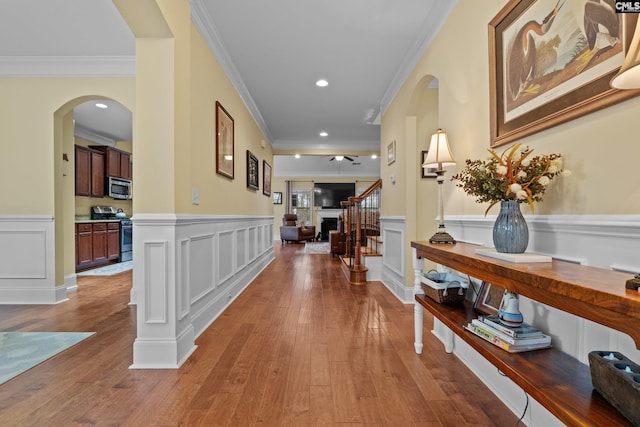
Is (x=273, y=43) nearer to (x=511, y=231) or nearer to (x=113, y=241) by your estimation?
(x=511, y=231)

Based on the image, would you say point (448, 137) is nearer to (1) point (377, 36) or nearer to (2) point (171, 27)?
(1) point (377, 36)

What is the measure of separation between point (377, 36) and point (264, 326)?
115 inches

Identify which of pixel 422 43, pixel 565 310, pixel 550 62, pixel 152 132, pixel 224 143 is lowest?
pixel 565 310

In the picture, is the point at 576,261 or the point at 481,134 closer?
the point at 576,261

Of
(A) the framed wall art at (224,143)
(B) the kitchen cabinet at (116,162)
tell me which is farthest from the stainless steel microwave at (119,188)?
(A) the framed wall art at (224,143)

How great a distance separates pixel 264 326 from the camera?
264cm

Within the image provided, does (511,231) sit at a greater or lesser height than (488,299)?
greater

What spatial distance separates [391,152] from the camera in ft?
13.4

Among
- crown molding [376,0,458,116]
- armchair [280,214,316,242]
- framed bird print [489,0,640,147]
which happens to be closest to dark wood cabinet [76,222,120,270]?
armchair [280,214,316,242]

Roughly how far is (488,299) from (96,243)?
639 centimetres

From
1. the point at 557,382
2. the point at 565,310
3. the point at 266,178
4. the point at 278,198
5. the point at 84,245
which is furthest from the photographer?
the point at 278,198

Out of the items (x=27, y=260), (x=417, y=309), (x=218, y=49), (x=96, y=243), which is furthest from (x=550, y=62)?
Answer: (x=96, y=243)

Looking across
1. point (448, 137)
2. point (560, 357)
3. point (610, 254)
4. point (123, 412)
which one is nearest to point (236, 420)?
point (123, 412)

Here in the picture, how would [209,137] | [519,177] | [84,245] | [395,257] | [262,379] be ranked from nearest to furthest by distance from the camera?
[519,177]
[262,379]
[209,137]
[395,257]
[84,245]
